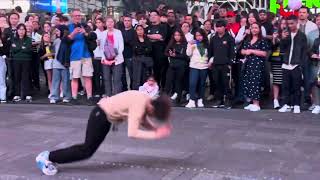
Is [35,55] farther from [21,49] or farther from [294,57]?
[294,57]

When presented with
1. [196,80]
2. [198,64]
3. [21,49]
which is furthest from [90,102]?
[198,64]

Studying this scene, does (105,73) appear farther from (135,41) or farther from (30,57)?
(30,57)

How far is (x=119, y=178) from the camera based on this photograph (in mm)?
6457

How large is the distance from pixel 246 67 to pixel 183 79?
146 cm

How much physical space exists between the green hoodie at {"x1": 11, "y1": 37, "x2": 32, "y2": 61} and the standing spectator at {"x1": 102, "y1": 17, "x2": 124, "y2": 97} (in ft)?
→ 5.59

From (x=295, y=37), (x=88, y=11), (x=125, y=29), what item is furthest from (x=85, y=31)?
(x=88, y=11)

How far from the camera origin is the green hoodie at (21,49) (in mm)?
12062

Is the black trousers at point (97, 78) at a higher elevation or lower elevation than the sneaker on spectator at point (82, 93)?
higher

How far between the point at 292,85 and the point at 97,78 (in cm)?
429

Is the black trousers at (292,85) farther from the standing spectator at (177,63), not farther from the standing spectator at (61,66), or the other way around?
the standing spectator at (61,66)

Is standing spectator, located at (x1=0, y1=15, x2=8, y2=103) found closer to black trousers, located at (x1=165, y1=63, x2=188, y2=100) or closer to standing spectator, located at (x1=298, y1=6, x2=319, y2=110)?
black trousers, located at (x1=165, y1=63, x2=188, y2=100)

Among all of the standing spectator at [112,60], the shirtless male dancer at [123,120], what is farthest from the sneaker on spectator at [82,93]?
the shirtless male dancer at [123,120]

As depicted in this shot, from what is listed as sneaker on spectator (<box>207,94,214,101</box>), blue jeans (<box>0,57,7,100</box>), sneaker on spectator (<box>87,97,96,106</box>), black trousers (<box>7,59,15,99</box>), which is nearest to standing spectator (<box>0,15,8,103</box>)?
blue jeans (<box>0,57,7,100</box>)

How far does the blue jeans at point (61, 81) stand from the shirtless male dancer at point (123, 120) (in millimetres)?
5436
